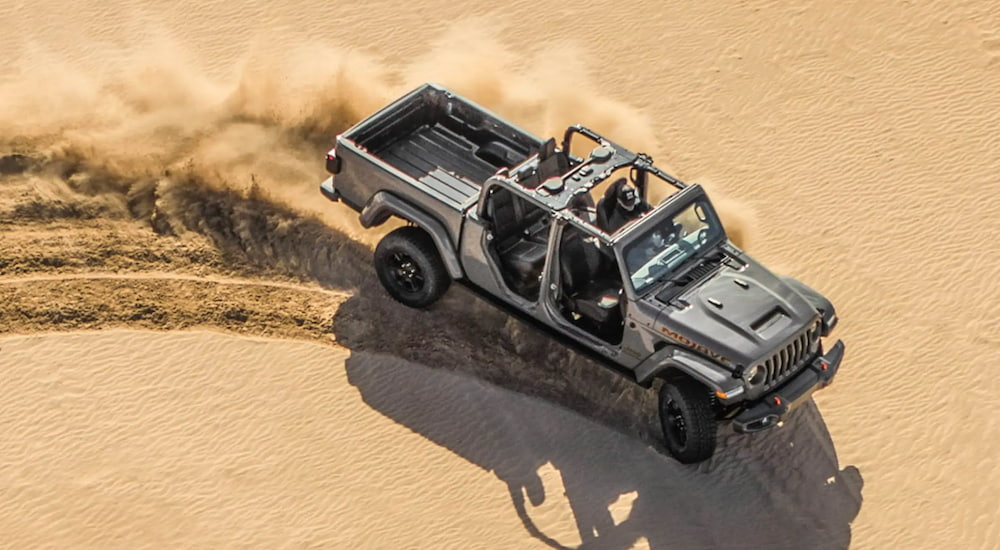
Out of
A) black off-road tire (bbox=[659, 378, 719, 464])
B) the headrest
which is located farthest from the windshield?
the headrest

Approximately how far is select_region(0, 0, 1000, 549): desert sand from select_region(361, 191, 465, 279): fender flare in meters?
0.96

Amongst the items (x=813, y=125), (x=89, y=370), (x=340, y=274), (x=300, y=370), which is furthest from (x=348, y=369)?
(x=813, y=125)

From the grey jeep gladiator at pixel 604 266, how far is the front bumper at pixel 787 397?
0.5 inches

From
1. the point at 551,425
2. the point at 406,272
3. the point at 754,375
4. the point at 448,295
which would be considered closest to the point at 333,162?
the point at 406,272

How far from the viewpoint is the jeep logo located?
1301 centimetres

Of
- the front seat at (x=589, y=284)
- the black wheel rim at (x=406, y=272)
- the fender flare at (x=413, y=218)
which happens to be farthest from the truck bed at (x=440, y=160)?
the front seat at (x=589, y=284)

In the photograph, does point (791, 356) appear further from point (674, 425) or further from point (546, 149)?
point (546, 149)

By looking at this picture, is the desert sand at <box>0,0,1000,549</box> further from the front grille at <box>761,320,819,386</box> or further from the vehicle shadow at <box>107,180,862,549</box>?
the front grille at <box>761,320,819,386</box>

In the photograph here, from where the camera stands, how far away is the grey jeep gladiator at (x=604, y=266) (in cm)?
1320

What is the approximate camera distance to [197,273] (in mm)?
16344

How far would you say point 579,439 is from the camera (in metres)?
14.1

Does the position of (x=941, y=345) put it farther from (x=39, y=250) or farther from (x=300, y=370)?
(x=39, y=250)

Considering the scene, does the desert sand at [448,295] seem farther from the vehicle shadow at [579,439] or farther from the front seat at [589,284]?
the front seat at [589,284]

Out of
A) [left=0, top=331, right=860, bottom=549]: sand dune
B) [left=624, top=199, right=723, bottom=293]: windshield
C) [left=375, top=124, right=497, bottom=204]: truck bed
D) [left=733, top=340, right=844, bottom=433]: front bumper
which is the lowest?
[left=0, top=331, right=860, bottom=549]: sand dune
